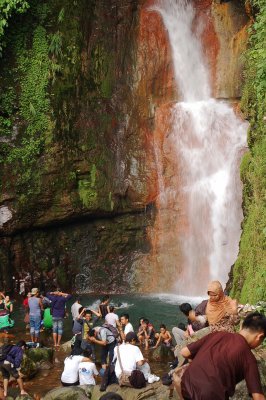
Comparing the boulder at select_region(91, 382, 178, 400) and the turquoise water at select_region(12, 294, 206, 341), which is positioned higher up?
the boulder at select_region(91, 382, 178, 400)

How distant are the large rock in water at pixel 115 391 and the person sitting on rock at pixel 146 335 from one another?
3975mm

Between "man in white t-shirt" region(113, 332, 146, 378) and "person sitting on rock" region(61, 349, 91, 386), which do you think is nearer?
"man in white t-shirt" region(113, 332, 146, 378)

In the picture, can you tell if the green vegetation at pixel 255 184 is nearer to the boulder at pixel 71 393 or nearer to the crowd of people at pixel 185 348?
the crowd of people at pixel 185 348

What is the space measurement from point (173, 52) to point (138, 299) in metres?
10.9

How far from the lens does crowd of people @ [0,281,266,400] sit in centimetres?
349

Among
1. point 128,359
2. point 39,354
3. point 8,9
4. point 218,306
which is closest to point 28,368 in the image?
point 39,354

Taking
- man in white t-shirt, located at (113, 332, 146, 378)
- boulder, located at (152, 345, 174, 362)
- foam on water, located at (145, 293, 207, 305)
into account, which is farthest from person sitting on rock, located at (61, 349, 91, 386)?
foam on water, located at (145, 293, 207, 305)

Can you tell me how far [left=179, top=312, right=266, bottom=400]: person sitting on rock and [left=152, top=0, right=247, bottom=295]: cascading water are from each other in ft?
55.0

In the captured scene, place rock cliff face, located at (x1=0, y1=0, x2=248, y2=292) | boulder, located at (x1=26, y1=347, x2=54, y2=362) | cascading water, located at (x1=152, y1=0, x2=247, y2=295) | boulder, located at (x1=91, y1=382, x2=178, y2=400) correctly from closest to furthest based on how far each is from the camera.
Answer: boulder, located at (x1=91, y1=382, x2=178, y2=400)
boulder, located at (x1=26, y1=347, x2=54, y2=362)
rock cliff face, located at (x1=0, y1=0, x2=248, y2=292)
cascading water, located at (x1=152, y1=0, x2=247, y2=295)

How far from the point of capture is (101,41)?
69.8ft

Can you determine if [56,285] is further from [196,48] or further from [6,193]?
[196,48]

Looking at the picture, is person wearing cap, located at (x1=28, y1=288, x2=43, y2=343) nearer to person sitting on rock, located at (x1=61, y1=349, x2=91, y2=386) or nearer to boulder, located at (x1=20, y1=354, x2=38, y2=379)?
boulder, located at (x1=20, y1=354, x2=38, y2=379)

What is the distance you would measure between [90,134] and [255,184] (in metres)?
10.2

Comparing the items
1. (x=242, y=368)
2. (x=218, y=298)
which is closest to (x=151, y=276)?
(x=218, y=298)
